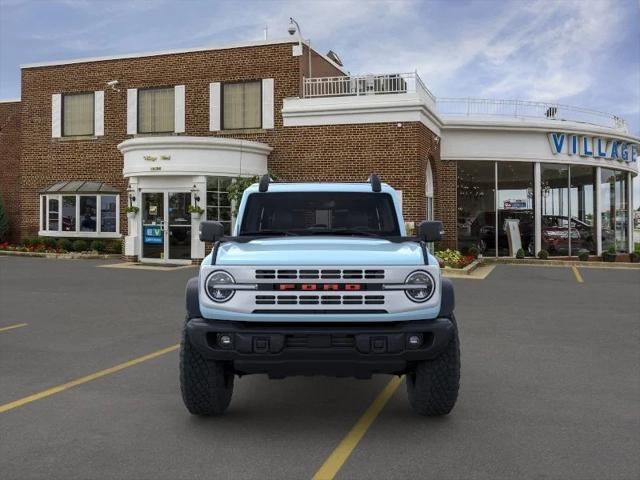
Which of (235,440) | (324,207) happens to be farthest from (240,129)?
(235,440)

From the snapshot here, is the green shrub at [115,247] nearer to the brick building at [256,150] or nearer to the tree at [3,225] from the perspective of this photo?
the brick building at [256,150]

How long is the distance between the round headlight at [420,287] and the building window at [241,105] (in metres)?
18.9

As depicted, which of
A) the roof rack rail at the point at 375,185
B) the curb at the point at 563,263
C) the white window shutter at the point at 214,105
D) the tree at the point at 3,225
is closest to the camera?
the roof rack rail at the point at 375,185

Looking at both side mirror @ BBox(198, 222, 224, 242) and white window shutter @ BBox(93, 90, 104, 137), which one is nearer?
side mirror @ BBox(198, 222, 224, 242)

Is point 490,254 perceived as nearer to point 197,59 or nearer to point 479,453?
point 197,59

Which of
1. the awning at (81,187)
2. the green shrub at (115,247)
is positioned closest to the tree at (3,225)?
the awning at (81,187)

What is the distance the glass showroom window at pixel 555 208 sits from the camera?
24.7 metres

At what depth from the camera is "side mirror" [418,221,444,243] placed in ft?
18.0

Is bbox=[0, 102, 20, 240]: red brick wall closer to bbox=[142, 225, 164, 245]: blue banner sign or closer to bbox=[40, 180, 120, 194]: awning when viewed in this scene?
bbox=[40, 180, 120, 194]: awning

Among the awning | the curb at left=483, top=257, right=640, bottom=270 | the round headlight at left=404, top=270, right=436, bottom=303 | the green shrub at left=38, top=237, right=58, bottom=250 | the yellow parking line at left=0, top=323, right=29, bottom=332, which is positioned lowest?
the yellow parking line at left=0, top=323, right=29, bottom=332

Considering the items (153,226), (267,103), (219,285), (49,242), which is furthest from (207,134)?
(219,285)

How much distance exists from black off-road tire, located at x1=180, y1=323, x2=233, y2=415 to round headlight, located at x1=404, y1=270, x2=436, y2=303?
1562 mm

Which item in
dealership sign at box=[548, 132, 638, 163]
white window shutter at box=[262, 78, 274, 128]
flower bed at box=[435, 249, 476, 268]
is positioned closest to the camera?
flower bed at box=[435, 249, 476, 268]

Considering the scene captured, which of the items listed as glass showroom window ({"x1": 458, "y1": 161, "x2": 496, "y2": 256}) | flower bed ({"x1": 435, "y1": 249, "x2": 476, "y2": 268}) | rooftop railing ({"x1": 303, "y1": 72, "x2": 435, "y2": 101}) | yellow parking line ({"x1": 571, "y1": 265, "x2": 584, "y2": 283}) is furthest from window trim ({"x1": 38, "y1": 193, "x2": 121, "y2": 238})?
yellow parking line ({"x1": 571, "y1": 265, "x2": 584, "y2": 283})
